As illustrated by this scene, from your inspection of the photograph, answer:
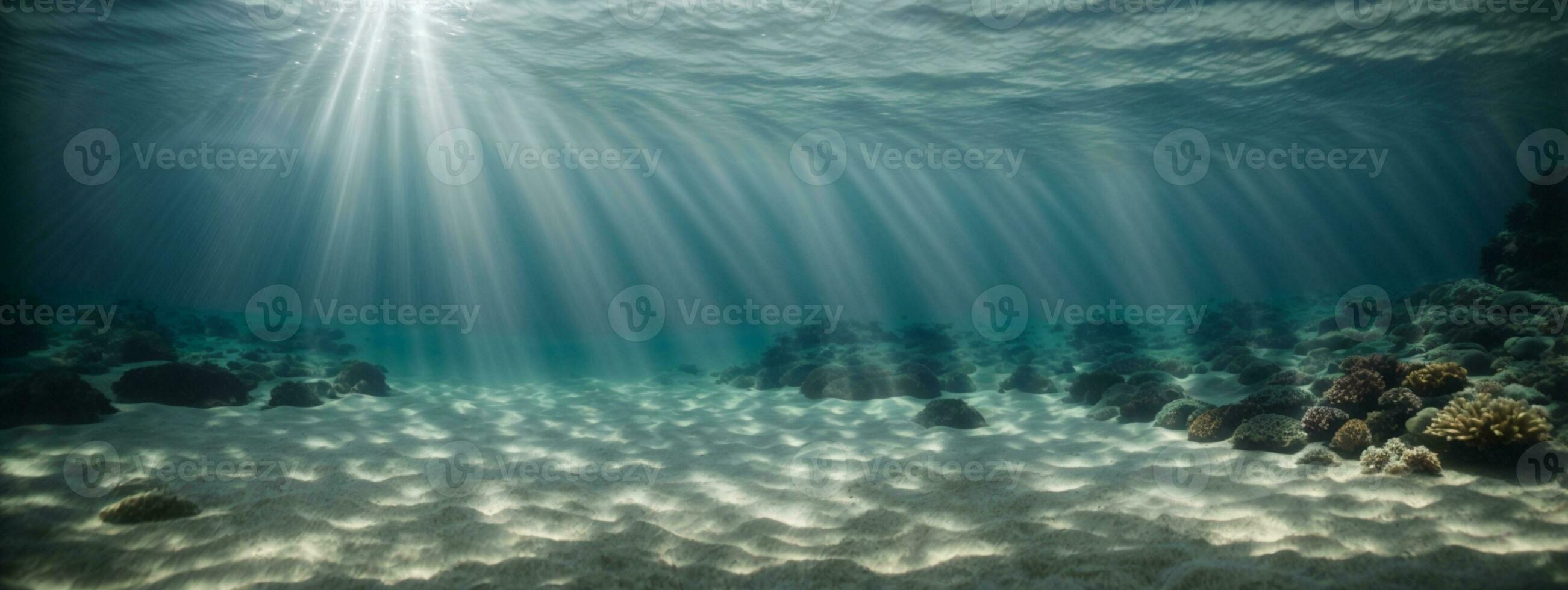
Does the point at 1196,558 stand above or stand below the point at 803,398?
above

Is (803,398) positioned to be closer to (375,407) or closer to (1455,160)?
(375,407)

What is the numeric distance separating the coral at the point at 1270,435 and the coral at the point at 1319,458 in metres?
0.36

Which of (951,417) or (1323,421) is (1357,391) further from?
(951,417)

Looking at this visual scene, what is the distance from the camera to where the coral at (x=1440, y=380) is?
21.4 ft

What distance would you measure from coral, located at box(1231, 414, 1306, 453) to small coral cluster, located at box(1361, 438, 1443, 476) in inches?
28.4

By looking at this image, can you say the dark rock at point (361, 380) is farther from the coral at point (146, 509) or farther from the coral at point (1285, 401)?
the coral at point (1285, 401)

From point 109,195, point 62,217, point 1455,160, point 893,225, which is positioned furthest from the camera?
point 893,225

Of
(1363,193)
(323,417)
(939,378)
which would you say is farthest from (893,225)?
(323,417)

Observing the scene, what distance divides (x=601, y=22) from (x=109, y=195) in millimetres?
102835

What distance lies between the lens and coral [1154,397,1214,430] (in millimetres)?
8438

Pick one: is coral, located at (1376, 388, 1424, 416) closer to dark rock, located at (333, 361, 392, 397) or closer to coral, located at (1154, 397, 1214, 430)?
coral, located at (1154, 397, 1214, 430)

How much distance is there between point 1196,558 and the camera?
158 inches

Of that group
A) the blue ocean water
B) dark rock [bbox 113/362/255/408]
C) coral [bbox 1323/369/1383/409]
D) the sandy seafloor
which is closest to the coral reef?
coral [bbox 1323/369/1383/409]

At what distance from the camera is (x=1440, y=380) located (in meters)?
6.54
